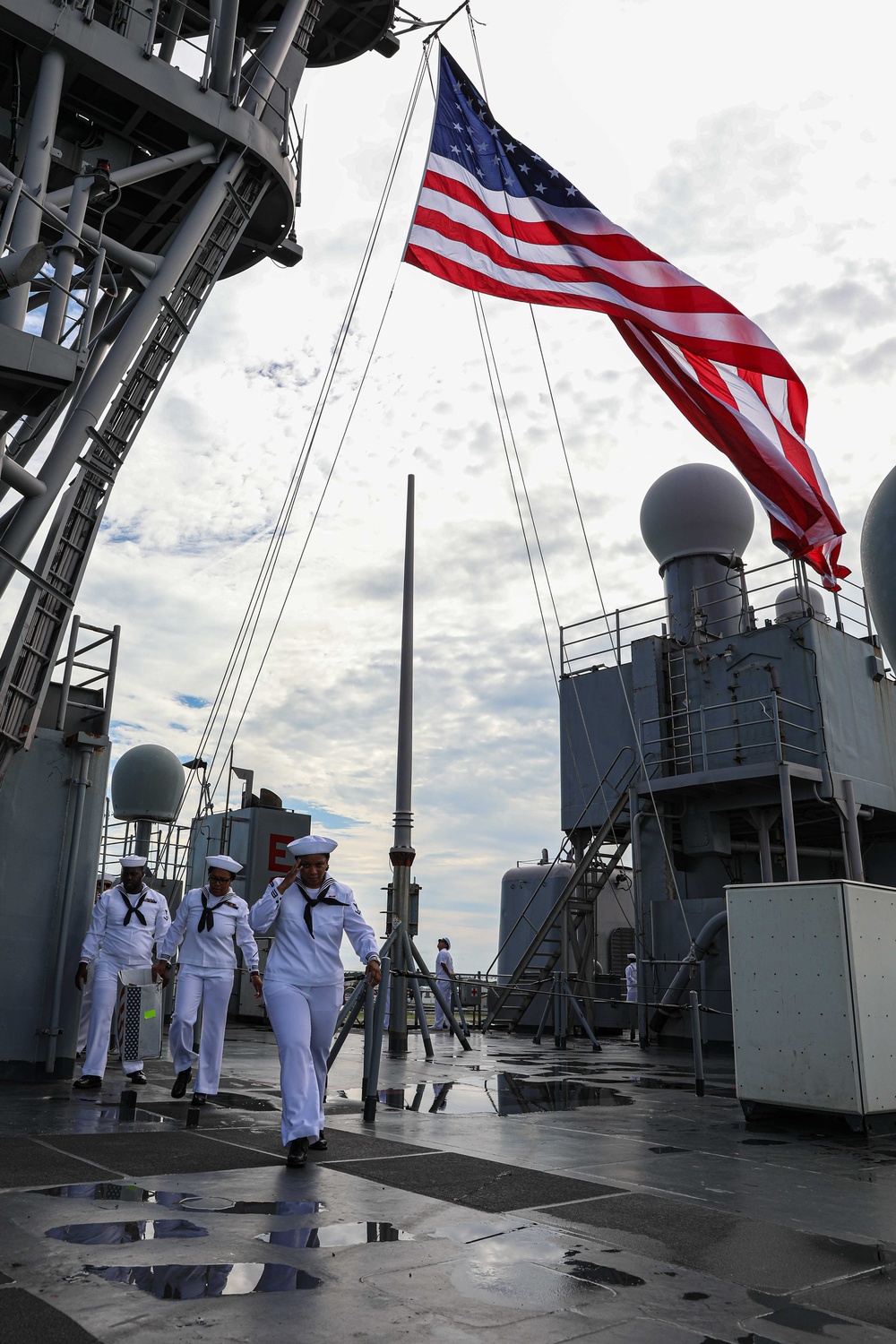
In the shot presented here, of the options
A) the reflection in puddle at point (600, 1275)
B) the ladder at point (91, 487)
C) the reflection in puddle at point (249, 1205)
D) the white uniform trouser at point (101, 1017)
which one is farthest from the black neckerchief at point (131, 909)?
the reflection in puddle at point (600, 1275)

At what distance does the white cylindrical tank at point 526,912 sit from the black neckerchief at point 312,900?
608 inches

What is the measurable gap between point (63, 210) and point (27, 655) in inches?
218

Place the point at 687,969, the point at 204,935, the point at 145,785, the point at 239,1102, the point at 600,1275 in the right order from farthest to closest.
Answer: the point at 145,785 < the point at 687,969 < the point at 204,935 < the point at 239,1102 < the point at 600,1275

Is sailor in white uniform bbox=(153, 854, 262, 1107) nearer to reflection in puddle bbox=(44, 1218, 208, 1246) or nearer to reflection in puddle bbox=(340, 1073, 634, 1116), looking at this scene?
reflection in puddle bbox=(340, 1073, 634, 1116)

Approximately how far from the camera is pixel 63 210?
11.1 metres

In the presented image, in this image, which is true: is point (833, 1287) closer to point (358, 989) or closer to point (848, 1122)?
point (848, 1122)

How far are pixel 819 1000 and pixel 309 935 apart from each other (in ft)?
12.7

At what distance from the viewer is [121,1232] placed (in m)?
3.57

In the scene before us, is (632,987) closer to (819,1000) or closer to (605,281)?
(819,1000)

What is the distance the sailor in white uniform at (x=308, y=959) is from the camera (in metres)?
5.64

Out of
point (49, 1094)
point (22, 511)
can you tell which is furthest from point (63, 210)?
point (49, 1094)

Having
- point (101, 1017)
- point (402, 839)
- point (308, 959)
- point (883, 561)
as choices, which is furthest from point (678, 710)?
point (883, 561)

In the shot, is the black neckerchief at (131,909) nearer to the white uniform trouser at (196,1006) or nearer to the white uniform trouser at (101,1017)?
the white uniform trouser at (101,1017)

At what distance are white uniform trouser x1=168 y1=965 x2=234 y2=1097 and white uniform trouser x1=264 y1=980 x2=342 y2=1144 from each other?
1871mm
